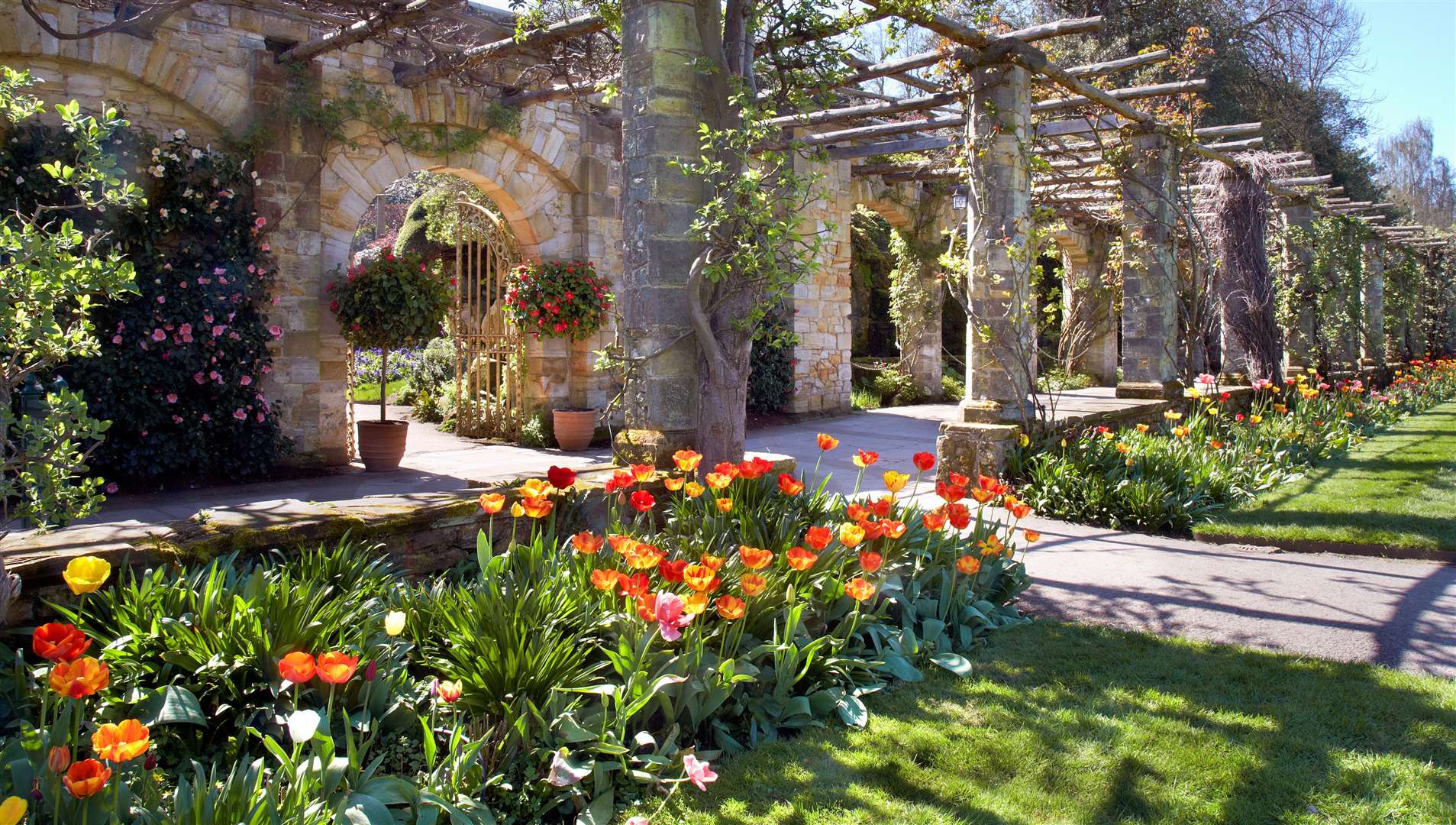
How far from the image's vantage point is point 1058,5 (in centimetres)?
1878

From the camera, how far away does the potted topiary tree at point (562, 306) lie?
9258mm

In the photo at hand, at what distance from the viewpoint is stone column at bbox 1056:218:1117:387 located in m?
18.2

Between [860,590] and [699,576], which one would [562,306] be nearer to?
[860,590]

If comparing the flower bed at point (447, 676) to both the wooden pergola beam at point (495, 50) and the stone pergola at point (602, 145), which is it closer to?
the stone pergola at point (602, 145)

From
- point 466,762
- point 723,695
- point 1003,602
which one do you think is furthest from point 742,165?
point 466,762

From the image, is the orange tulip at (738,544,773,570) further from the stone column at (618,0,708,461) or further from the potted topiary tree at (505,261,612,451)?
the potted topiary tree at (505,261,612,451)

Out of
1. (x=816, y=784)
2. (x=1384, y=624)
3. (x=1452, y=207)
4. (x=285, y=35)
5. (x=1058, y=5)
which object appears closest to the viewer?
(x=816, y=784)

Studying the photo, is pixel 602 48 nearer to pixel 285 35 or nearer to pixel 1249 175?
pixel 285 35

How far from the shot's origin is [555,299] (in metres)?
9.25

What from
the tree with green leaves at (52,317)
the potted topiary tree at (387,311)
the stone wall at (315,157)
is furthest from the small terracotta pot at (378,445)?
the tree with green leaves at (52,317)

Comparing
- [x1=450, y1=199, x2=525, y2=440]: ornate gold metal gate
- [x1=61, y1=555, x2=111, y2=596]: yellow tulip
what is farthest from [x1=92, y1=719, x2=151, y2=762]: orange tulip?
[x1=450, y1=199, x2=525, y2=440]: ornate gold metal gate

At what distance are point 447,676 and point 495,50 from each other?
6.56m

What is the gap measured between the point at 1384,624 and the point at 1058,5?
17533mm

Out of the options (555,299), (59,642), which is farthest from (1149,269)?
(59,642)
